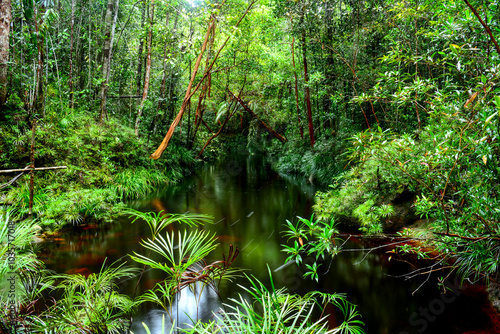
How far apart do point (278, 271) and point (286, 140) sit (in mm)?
12225

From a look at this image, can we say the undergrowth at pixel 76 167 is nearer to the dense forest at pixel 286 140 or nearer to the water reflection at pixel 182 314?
the dense forest at pixel 286 140

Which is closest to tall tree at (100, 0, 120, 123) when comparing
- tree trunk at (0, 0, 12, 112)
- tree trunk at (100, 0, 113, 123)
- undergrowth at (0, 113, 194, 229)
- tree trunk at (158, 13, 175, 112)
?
tree trunk at (100, 0, 113, 123)

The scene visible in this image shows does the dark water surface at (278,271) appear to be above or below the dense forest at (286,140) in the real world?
below

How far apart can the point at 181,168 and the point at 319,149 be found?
6.12m

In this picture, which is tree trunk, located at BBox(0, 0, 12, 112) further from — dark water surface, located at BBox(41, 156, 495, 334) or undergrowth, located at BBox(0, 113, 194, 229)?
dark water surface, located at BBox(41, 156, 495, 334)

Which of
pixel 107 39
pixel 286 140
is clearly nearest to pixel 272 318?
pixel 107 39

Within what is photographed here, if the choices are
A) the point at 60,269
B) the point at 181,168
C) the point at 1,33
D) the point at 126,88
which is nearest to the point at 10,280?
the point at 60,269

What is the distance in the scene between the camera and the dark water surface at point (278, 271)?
3.16 metres

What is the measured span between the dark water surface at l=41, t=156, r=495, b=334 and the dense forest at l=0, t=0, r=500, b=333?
276 millimetres

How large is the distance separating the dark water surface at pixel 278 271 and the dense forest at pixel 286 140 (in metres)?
0.28

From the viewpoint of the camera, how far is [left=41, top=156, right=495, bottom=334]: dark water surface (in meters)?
3.16

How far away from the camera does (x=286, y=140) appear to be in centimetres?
1603

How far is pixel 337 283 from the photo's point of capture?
4023 mm

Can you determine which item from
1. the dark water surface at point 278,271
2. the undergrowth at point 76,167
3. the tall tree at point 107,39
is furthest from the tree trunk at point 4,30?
the dark water surface at point 278,271
